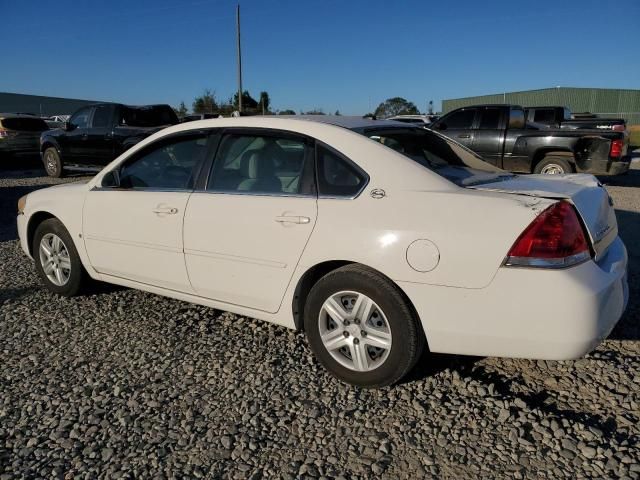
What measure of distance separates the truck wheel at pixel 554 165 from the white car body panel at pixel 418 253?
7.64 metres

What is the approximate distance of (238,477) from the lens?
2.29m

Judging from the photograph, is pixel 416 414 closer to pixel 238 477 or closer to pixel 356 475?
pixel 356 475

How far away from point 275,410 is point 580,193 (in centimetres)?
201

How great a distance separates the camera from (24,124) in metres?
16.0

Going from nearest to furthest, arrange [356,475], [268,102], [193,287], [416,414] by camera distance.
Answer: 1. [356,475]
2. [416,414]
3. [193,287]
4. [268,102]

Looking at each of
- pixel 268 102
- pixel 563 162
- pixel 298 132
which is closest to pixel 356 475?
pixel 298 132

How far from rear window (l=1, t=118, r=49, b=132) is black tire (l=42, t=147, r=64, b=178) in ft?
8.12

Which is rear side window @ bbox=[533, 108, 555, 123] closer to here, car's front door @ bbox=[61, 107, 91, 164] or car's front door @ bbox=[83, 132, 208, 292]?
car's front door @ bbox=[61, 107, 91, 164]

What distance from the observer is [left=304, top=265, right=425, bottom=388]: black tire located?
2.72 meters

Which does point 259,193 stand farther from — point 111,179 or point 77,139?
point 77,139

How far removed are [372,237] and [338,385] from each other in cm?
93

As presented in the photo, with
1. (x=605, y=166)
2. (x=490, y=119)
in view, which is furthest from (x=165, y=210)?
(x=490, y=119)

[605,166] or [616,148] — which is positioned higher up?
[616,148]

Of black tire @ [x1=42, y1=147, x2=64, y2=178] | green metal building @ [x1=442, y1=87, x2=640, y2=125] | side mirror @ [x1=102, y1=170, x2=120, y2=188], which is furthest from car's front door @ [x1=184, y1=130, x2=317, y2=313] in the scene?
green metal building @ [x1=442, y1=87, x2=640, y2=125]
